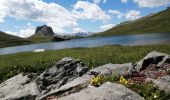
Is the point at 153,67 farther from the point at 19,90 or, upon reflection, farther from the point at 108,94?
the point at 108,94

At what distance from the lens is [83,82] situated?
19.3 meters

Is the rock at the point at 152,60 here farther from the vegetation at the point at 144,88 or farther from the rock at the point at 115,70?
the vegetation at the point at 144,88

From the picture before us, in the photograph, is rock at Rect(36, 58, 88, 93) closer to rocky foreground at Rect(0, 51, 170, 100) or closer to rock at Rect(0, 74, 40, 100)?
rocky foreground at Rect(0, 51, 170, 100)

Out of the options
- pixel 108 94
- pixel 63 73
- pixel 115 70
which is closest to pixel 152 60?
pixel 115 70

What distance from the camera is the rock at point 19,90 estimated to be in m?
21.3

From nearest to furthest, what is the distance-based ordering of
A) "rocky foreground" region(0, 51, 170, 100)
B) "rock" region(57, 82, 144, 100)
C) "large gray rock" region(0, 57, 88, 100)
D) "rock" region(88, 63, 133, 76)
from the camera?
"rock" region(57, 82, 144, 100), "rocky foreground" region(0, 51, 170, 100), "large gray rock" region(0, 57, 88, 100), "rock" region(88, 63, 133, 76)

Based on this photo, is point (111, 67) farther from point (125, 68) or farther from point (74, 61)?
point (74, 61)

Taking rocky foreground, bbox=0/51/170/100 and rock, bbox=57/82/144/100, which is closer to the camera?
rock, bbox=57/82/144/100

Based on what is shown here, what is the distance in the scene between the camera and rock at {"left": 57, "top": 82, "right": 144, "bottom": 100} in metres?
15.3

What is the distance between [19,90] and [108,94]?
10078 mm

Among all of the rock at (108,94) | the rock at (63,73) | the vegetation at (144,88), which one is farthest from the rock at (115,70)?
the rock at (108,94)

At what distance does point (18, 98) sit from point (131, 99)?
9.18 metres

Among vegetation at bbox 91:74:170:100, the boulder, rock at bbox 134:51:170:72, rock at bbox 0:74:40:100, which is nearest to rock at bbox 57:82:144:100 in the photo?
vegetation at bbox 91:74:170:100

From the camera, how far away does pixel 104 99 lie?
49.7 ft
